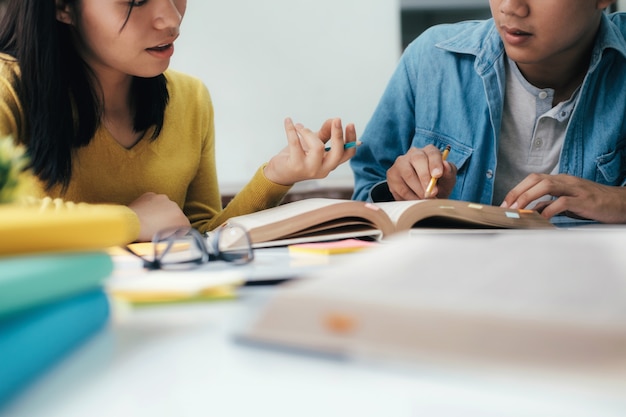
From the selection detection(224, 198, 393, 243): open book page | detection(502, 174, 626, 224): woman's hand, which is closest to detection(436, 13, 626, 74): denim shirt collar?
detection(502, 174, 626, 224): woman's hand

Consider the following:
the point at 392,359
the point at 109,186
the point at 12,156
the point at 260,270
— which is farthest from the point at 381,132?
the point at 392,359

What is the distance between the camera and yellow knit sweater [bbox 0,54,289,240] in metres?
1.11

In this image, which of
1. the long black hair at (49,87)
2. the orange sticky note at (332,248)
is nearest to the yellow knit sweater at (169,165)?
the long black hair at (49,87)

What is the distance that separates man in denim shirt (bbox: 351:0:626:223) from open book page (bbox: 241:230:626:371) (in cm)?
81

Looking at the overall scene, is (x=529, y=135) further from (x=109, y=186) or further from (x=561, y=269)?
(x=561, y=269)

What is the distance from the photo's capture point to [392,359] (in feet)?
0.85

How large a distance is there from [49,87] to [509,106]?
3.15 ft

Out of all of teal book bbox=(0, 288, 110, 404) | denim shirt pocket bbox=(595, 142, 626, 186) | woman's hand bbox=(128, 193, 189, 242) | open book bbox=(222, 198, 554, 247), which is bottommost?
denim shirt pocket bbox=(595, 142, 626, 186)

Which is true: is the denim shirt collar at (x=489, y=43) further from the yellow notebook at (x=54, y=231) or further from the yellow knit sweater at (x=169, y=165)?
the yellow notebook at (x=54, y=231)

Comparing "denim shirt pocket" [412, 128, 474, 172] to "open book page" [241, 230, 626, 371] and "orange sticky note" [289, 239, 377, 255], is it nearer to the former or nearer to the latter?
"orange sticky note" [289, 239, 377, 255]

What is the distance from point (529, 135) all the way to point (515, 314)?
120 cm

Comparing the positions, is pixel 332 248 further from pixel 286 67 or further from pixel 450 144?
pixel 286 67

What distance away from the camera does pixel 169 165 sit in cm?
128

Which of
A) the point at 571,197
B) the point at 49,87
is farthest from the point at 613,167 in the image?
the point at 49,87
